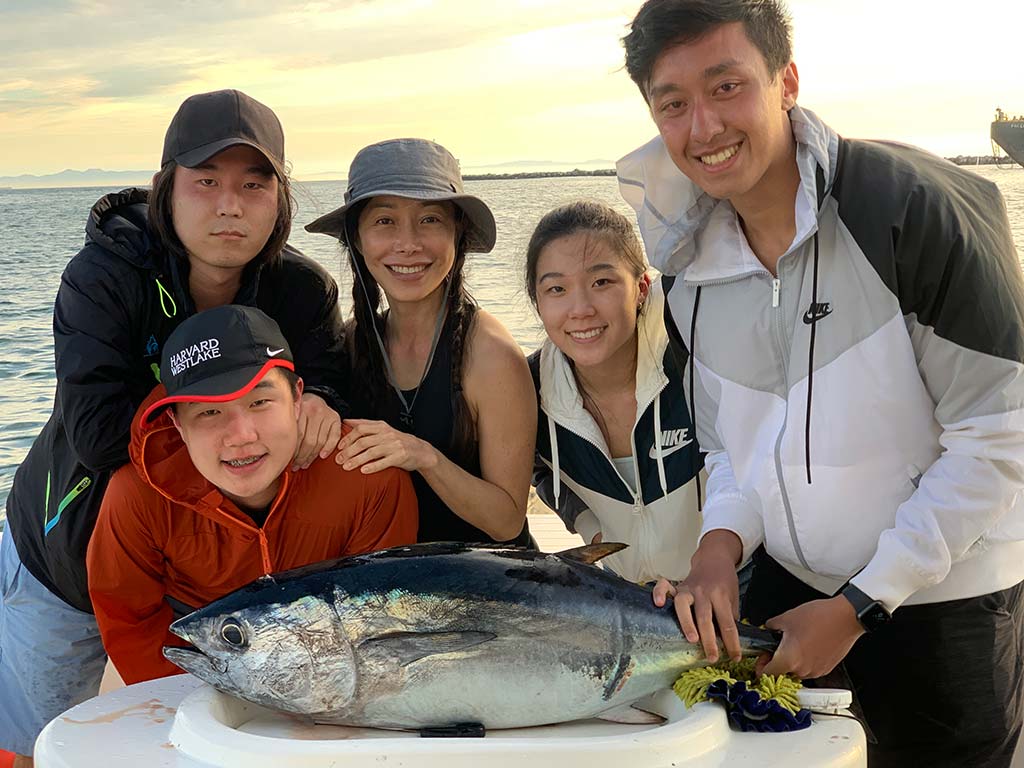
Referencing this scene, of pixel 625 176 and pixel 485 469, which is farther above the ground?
pixel 625 176

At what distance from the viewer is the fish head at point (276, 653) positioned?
170cm

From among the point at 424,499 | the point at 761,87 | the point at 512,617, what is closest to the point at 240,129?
the point at 424,499

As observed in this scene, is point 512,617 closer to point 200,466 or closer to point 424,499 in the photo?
point 200,466

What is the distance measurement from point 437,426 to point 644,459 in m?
0.65

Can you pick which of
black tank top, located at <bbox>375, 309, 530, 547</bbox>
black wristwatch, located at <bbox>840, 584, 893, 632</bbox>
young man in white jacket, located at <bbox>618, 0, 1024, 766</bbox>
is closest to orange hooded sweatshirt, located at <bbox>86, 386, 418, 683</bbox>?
black tank top, located at <bbox>375, 309, 530, 547</bbox>

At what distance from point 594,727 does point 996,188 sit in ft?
4.68

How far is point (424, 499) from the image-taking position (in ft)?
9.72

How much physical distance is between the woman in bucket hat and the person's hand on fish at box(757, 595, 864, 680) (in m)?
1.10

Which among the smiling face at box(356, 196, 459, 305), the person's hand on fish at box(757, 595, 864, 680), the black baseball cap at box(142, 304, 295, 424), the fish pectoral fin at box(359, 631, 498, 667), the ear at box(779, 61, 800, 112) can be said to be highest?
the ear at box(779, 61, 800, 112)

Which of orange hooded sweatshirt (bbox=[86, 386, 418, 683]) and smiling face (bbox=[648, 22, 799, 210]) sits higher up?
smiling face (bbox=[648, 22, 799, 210])

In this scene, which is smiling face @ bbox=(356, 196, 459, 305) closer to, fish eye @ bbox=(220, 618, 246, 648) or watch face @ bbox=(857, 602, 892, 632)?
fish eye @ bbox=(220, 618, 246, 648)

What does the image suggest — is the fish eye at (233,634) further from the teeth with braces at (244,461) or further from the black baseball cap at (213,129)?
the black baseball cap at (213,129)

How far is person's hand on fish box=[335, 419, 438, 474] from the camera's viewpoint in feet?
8.22

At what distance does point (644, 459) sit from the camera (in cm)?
295
